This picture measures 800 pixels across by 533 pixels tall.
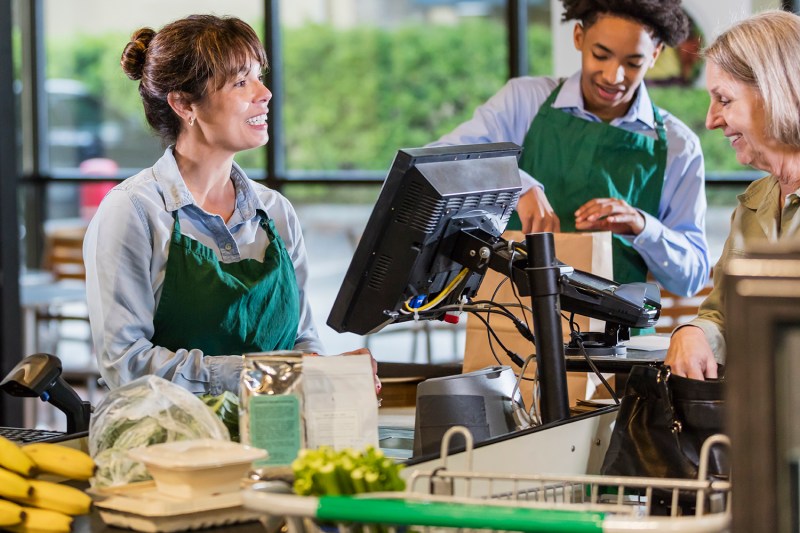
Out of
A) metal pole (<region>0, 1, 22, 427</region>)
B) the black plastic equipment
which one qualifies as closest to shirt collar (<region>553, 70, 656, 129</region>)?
the black plastic equipment

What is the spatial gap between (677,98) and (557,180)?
6.93 feet

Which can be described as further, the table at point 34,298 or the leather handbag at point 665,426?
the table at point 34,298

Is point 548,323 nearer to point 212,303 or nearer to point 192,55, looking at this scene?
point 212,303

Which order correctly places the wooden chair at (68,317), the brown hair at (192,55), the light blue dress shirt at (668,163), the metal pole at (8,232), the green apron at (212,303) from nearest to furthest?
the green apron at (212,303)
the brown hair at (192,55)
the light blue dress shirt at (668,163)
the metal pole at (8,232)
the wooden chair at (68,317)

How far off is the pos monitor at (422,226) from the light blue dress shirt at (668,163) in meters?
0.85

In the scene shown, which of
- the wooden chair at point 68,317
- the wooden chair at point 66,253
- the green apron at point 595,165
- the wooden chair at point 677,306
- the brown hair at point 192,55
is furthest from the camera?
the wooden chair at point 66,253

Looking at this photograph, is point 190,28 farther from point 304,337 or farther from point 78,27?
point 78,27

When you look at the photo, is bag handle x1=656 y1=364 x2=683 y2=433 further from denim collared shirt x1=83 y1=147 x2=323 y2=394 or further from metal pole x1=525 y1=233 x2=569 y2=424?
denim collared shirt x1=83 y1=147 x2=323 y2=394

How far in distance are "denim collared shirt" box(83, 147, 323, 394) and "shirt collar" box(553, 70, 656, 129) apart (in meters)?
1.13

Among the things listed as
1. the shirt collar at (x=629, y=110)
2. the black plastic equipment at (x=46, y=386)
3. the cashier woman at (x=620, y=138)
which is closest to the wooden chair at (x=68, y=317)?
the cashier woman at (x=620, y=138)

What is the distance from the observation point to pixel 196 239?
203 centimetres

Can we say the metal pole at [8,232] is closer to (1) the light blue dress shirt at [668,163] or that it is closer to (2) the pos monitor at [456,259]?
(1) the light blue dress shirt at [668,163]

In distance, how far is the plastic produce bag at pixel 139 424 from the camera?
142cm

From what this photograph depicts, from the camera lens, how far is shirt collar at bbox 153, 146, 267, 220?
204 cm
